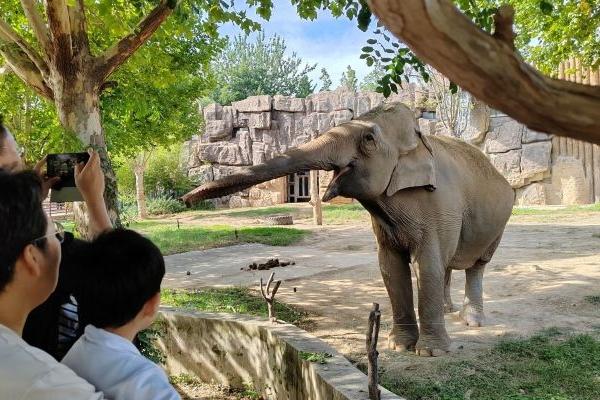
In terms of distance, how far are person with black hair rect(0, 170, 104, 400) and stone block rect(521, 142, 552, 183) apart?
23883mm

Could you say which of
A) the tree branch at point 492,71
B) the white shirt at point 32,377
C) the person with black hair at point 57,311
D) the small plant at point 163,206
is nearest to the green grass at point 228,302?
the person with black hair at point 57,311

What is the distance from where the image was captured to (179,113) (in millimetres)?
13914

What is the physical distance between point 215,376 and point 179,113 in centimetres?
1003

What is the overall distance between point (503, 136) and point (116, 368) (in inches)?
968

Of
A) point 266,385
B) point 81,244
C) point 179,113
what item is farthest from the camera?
point 179,113

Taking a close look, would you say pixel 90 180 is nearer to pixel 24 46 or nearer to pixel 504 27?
pixel 504 27

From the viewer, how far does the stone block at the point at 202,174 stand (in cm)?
2872

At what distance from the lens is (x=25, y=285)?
1.26 metres

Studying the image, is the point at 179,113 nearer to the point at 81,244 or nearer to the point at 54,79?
the point at 54,79

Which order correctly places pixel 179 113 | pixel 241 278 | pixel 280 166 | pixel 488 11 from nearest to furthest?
pixel 488 11
pixel 280 166
pixel 241 278
pixel 179 113

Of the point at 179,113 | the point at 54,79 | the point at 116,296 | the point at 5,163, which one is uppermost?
the point at 179,113

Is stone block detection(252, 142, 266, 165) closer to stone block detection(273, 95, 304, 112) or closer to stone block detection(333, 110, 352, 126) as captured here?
stone block detection(273, 95, 304, 112)

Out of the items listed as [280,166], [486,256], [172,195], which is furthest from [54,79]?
[172,195]

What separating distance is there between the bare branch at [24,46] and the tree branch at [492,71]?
4.24 metres
